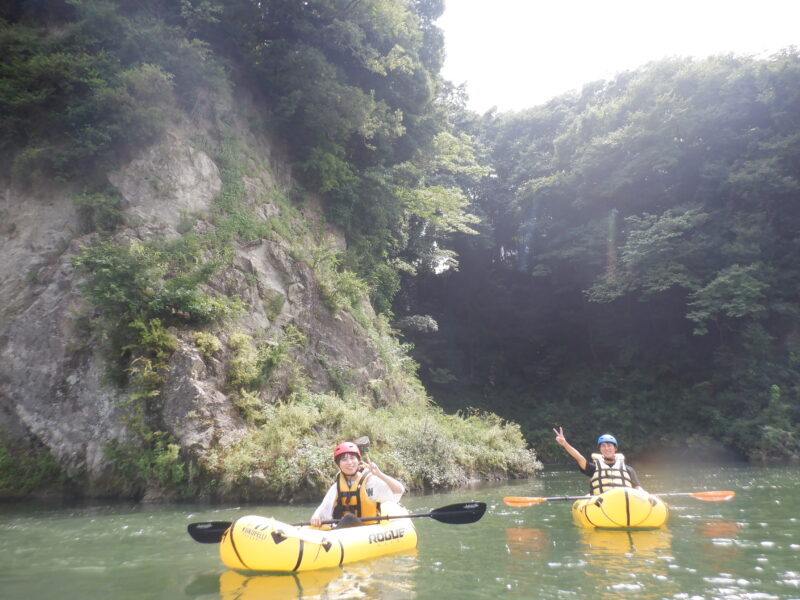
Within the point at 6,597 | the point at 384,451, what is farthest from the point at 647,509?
the point at 6,597

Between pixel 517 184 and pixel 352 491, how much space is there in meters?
24.8

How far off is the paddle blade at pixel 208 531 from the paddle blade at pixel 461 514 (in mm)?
2224

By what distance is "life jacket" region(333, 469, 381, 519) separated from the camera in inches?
226

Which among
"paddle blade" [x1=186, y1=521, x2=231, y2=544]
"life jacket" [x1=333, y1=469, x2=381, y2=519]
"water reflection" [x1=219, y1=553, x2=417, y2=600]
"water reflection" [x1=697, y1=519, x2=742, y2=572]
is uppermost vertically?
"life jacket" [x1=333, y1=469, x2=381, y2=519]

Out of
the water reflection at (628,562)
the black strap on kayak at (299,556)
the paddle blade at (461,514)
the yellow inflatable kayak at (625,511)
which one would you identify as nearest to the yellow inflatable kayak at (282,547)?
the black strap on kayak at (299,556)

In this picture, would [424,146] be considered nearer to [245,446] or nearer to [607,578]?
[245,446]

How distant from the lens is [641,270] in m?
21.5

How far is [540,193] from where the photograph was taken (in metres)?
25.7

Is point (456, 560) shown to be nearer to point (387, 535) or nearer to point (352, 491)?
point (387, 535)

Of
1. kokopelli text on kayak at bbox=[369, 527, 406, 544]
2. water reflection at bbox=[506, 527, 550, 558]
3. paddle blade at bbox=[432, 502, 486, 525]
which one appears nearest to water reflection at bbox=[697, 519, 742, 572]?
water reflection at bbox=[506, 527, 550, 558]

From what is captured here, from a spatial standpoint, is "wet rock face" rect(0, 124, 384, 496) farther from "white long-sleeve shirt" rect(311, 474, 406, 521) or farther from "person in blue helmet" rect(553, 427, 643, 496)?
"person in blue helmet" rect(553, 427, 643, 496)

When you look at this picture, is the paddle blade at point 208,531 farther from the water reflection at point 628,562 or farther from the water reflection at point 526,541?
the water reflection at point 628,562

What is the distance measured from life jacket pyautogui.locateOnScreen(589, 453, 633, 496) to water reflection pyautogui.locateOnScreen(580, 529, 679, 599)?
0.84 m

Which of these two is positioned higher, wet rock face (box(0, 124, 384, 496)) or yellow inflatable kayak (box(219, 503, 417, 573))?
wet rock face (box(0, 124, 384, 496))
